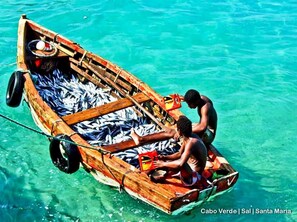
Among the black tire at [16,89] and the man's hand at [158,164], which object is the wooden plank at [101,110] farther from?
the man's hand at [158,164]

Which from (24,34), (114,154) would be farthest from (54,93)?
(114,154)

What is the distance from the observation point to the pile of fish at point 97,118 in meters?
9.79

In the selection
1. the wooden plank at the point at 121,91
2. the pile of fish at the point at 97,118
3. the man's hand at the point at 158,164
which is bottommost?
A: the pile of fish at the point at 97,118

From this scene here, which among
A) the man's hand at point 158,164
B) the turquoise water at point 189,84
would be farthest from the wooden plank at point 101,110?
the man's hand at point 158,164

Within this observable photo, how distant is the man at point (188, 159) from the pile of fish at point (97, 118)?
123 centimetres

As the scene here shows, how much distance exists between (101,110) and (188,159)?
298 centimetres

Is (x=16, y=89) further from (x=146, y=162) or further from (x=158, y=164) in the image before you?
(x=158, y=164)

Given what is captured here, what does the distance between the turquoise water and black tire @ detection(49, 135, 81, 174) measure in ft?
3.00

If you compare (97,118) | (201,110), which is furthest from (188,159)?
(97,118)

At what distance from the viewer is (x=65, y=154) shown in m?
9.27

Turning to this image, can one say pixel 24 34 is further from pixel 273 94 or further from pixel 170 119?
pixel 273 94

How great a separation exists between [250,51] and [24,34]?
888cm

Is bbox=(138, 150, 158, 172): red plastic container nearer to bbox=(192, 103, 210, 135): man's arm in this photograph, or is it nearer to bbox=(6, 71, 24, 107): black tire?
bbox=(192, 103, 210, 135): man's arm

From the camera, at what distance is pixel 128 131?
33.9ft
